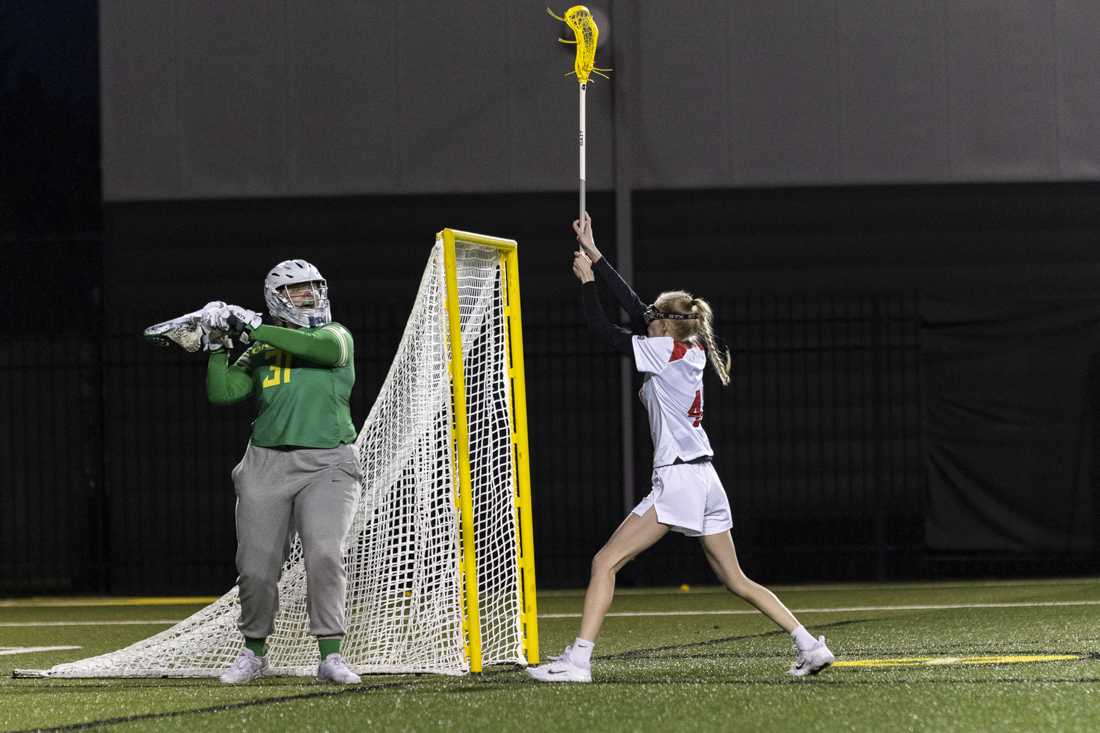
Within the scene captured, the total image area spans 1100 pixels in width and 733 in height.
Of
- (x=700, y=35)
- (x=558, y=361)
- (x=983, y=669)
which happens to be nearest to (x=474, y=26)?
(x=700, y=35)

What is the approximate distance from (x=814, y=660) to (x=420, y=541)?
2.08 metres

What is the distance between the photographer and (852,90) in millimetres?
17797

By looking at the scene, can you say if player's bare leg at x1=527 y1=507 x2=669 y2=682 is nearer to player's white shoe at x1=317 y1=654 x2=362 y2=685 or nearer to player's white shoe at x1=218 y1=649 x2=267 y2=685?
player's white shoe at x1=317 y1=654 x2=362 y2=685

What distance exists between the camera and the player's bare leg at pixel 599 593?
7.74 metres

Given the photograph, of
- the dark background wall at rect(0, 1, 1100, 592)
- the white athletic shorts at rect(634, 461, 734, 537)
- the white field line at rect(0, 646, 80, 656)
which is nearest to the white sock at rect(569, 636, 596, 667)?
the white athletic shorts at rect(634, 461, 734, 537)

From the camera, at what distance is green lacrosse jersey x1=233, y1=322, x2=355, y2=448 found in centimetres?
820

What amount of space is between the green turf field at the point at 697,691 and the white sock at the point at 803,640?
149 mm

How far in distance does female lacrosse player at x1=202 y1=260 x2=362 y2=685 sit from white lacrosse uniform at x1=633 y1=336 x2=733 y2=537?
57.0 inches

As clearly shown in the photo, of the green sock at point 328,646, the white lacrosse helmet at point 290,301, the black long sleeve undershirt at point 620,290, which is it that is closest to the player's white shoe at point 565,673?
the green sock at point 328,646

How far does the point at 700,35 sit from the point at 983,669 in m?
10.9

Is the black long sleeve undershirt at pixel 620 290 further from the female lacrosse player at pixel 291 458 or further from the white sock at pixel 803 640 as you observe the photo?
the white sock at pixel 803 640

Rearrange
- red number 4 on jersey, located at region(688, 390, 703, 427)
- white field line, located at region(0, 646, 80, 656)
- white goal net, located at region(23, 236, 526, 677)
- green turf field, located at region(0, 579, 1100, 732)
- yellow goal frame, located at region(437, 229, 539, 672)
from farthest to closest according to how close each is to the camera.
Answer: white field line, located at region(0, 646, 80, 656) < white goal net, located at region(23, 236, 526, 677) < yellow goal frame, located at region(437, 229, 539, 672) < red number 4 on jersey, located at region(688, 390, 703, 427) < green turf field, located at region(0, 579, 1100, 732)

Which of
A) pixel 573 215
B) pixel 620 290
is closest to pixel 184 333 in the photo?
pixel 620 290

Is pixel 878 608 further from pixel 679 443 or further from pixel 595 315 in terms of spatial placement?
pixel 595 315
